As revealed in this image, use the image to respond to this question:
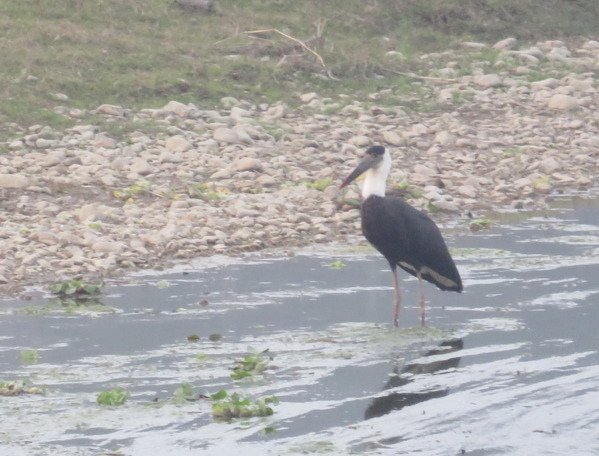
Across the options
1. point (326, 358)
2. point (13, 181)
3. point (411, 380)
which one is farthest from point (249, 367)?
point (13, 181)

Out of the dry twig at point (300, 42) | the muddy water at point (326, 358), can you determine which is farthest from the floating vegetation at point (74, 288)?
the dry twig at point (300, 42)

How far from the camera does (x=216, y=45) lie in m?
21.2

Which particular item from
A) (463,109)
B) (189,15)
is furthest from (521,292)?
(189,15)

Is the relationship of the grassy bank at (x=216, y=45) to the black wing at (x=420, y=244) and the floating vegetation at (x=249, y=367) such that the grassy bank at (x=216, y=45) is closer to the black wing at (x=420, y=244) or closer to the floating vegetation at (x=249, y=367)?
the black wing at (x=420, y=244)

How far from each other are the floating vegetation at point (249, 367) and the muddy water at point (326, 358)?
0.09m

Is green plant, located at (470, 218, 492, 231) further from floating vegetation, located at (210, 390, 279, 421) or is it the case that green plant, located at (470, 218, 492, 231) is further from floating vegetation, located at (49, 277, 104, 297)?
floating vegetation, located at (210, 390, 279, 421)

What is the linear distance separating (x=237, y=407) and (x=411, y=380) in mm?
1546

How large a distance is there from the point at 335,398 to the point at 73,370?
1830mm

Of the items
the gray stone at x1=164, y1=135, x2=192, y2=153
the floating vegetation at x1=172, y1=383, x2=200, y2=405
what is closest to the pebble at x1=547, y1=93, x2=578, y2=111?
the gray stone at x1=164, y1=135, x2=192, y2=153

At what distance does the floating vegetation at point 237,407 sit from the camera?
29.0 feet

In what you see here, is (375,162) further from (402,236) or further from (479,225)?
(479,225)

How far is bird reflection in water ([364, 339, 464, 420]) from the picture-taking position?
30.4 ft

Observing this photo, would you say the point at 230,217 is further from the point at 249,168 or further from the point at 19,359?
the point at 19,359

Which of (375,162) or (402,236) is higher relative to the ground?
(375,162)
